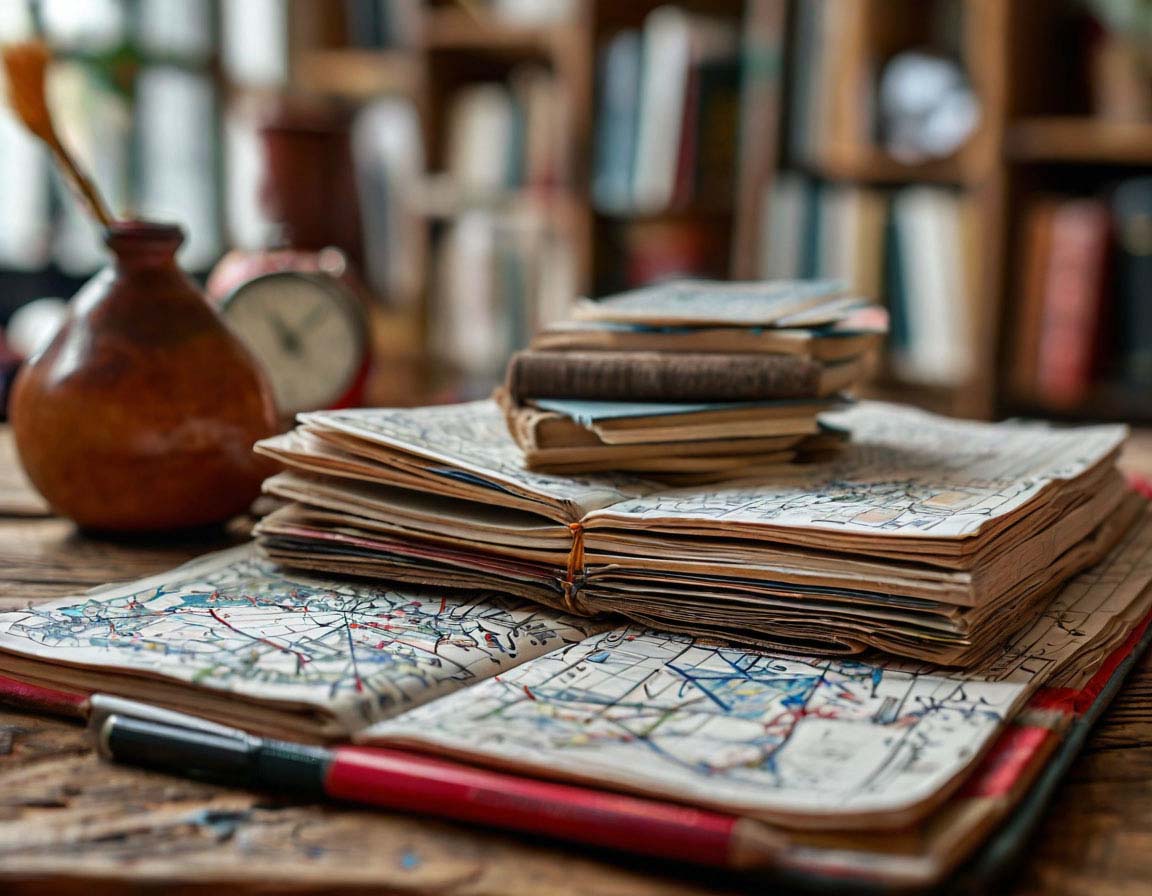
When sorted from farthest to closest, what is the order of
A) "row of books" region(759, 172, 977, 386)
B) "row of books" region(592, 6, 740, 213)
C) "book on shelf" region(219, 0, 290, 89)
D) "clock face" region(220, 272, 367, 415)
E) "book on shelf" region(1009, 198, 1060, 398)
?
"book on shelf" region(219, 0, 290, 89), "row of books" region(592, 6, 740, 213), "row of books" region(759, 172, 977, 386), "book on shelf" region(1009, 198, 1060, 398), "clock face" region(220, 272, 367, 415)

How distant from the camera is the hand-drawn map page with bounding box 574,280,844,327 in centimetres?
97

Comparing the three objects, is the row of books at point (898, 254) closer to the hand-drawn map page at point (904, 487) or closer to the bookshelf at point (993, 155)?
the bookshelf at point (993, 155)

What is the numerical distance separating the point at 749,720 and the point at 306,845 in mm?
198

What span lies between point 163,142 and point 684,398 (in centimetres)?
316

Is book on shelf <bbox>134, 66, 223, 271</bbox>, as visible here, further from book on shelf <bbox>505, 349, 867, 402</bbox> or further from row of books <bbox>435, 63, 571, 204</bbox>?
book on shelf <bbox>505, 349, 867, 402</bbox>

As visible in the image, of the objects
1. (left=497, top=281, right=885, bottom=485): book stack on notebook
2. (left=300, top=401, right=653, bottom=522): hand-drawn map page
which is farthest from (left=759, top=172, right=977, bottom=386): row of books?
(left=300, top=401, right=653, bottom=522): hand-drawn map page

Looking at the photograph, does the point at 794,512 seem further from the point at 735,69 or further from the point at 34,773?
the point at 735,69

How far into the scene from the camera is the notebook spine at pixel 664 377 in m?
0.91

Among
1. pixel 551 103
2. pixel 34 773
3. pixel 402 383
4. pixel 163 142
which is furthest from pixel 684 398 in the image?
pixel 163 142

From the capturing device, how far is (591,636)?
717 millimetres

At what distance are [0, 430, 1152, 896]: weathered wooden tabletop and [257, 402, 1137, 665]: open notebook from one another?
4.7 inches

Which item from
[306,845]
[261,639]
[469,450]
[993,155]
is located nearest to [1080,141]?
[993,155]

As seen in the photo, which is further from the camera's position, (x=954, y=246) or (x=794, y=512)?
(x=954, y=246)

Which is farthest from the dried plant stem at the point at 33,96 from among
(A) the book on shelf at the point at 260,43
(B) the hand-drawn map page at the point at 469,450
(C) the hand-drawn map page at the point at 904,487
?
(A) the book on shelf at the point at 260,43
